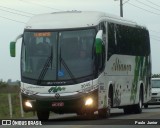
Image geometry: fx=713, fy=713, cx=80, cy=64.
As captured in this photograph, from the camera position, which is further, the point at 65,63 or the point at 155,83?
the point at 155,83

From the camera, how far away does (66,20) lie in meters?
24.8

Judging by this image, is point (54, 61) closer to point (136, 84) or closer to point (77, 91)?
point (77, 91)

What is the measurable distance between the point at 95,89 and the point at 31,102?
2208mm

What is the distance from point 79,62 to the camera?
24.2 meters

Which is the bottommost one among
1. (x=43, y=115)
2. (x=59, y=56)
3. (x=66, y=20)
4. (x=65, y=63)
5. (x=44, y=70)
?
(x=43, y=115)

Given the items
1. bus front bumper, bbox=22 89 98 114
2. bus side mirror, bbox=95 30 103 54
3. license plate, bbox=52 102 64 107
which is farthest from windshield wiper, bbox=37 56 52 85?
bus side mirror, bbox=95 30 103 54

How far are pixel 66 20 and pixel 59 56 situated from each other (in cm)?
144

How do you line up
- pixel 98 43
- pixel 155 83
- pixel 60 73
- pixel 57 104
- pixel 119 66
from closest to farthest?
pixel 98 43 → pixel 57 104 → pixel 60 73 → pixel 119 66 → pixel 155 83

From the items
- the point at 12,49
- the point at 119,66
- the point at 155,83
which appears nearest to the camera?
the point at 12,49

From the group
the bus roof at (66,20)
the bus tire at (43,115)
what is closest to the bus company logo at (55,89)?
the bus tire at (43,115)

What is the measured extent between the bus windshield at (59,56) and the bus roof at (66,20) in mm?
258

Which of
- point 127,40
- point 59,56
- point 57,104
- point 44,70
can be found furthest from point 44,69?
point 127,40

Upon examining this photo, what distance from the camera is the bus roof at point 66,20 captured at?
2459 cm

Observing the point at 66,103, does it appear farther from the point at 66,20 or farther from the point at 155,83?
the point at 155,83
